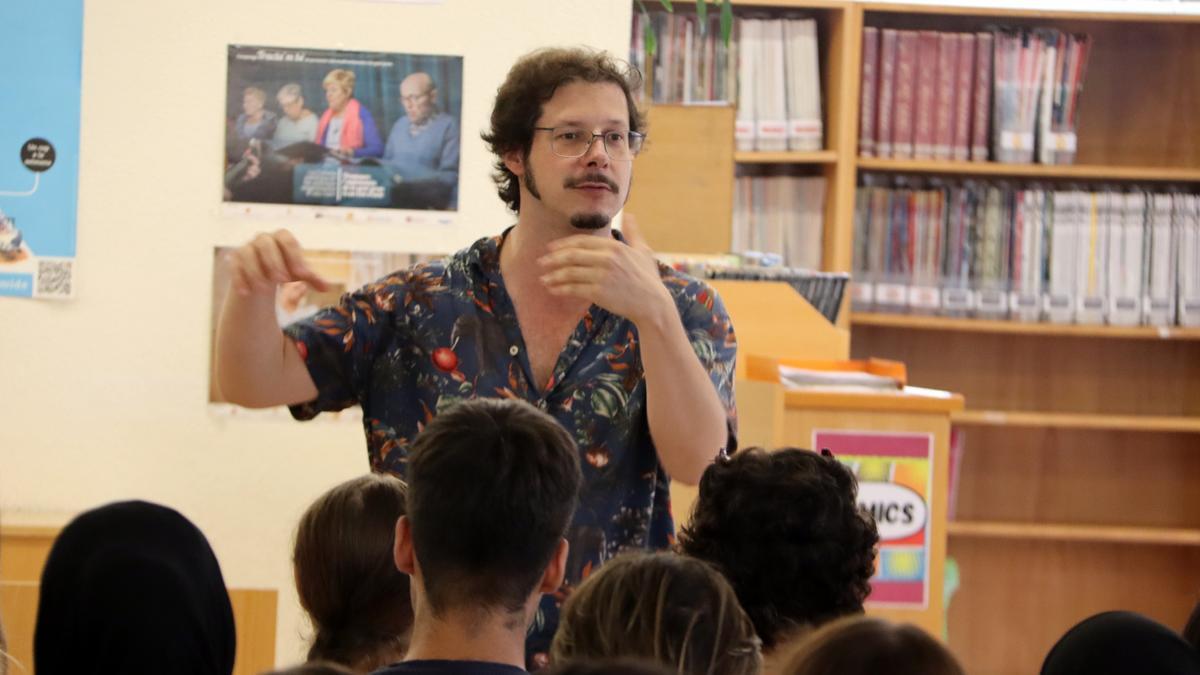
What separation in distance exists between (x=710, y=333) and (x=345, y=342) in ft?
1.57

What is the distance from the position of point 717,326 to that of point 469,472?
0.70m

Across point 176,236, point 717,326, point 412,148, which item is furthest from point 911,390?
point 176,236

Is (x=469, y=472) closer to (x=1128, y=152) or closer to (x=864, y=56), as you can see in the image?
(x=864, y=56)

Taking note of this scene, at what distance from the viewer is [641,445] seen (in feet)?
6.16

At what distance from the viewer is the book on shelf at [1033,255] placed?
4527 mm

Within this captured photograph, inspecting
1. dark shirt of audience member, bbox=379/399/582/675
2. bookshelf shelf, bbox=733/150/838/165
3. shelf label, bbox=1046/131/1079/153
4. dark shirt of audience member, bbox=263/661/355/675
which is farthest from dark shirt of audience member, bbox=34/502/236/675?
shelf label, bbox=1046/131/1079/153

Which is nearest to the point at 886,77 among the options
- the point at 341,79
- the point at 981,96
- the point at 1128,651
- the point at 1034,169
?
the point at 981,96

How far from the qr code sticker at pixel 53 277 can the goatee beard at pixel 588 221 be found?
5.01ft

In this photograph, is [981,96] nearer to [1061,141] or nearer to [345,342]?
[1061,141]

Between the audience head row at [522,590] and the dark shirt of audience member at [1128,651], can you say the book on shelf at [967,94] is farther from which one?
the dark shirt of audience member at [1128,651]

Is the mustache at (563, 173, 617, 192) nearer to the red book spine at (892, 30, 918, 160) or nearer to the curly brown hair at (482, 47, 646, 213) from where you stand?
the curly brown hair at (482, 47, 646, 213)

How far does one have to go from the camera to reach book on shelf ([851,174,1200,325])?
14.9 ft

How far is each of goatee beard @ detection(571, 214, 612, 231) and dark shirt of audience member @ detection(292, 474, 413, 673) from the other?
50cm

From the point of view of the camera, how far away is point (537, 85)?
201cm
